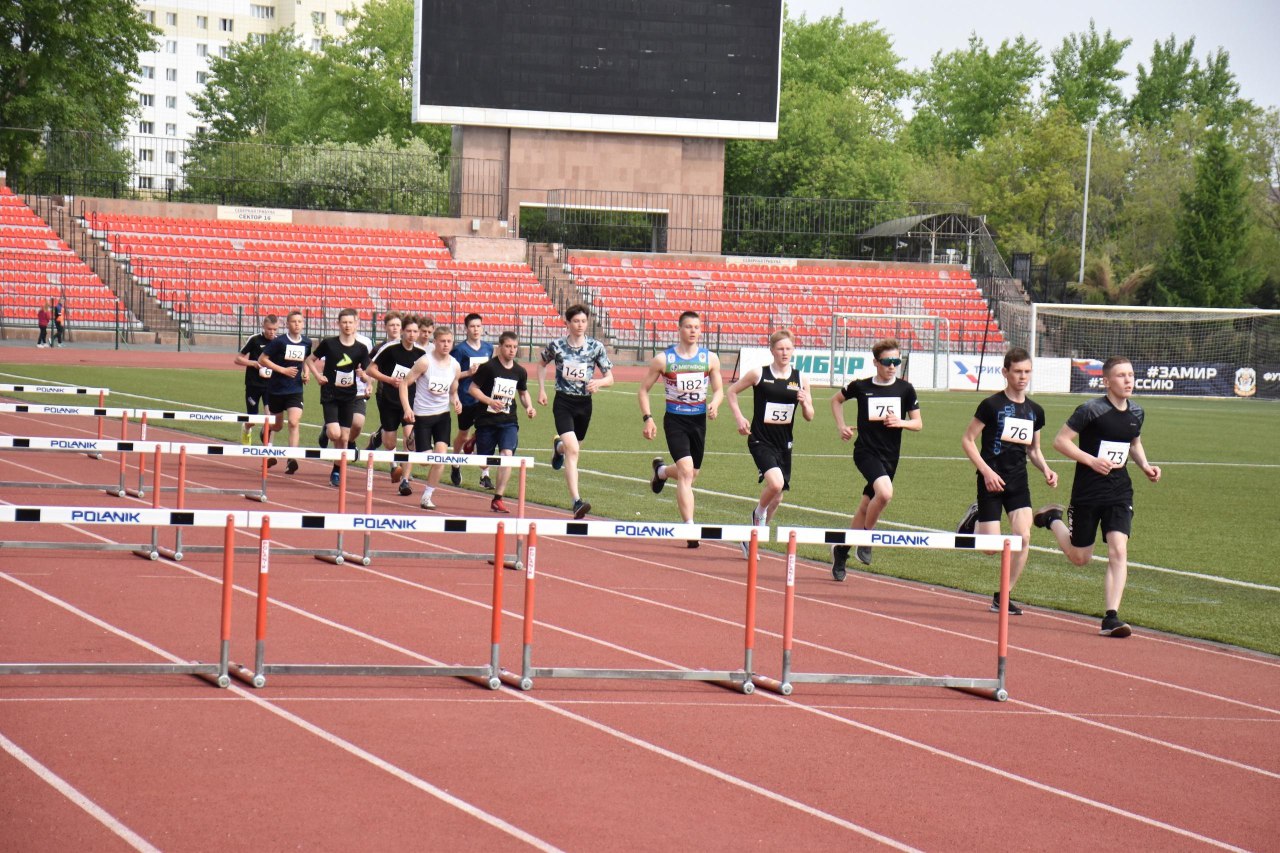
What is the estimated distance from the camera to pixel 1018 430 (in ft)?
36.0

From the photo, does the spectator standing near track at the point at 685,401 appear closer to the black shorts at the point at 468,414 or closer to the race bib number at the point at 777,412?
the race bib number at the point at 777,412

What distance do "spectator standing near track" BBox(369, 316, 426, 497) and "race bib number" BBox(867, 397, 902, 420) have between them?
5.75m

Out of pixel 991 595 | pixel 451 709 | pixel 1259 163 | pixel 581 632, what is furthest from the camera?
pixel 1259 163

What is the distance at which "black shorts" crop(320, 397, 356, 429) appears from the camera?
17688mm

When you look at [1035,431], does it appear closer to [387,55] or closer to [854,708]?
[854,708]

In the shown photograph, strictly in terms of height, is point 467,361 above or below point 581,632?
above

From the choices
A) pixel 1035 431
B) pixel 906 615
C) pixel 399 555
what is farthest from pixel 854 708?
pixel 399 555

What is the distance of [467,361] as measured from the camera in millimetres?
16172

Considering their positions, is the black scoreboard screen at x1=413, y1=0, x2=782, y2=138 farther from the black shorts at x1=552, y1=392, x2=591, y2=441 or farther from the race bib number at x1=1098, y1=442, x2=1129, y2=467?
the race bib number at x1=1098, y1=442, x2=1129, y2=467

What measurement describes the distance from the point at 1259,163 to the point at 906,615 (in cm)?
6899

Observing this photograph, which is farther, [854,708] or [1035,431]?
[1035,431]

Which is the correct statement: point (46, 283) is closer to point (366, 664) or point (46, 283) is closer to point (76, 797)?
point (366, 664)

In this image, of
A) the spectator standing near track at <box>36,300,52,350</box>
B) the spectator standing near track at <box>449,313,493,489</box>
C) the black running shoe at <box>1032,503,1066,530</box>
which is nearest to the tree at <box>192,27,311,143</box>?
the spectator standing near track at <box>36,300,52,350</box>

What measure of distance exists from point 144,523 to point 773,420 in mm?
6528
